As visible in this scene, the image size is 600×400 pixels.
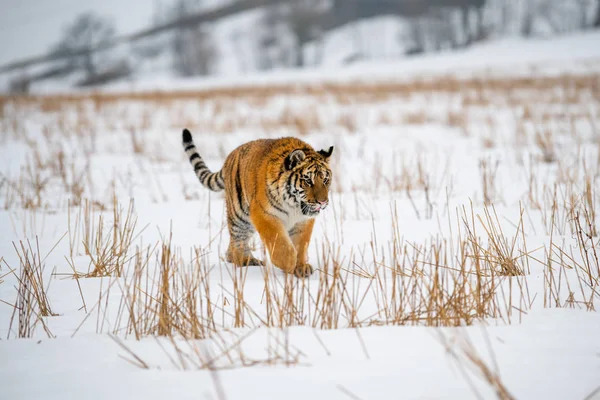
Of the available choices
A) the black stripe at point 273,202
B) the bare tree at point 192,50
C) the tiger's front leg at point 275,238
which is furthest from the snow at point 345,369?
the bare tree at point 192,50

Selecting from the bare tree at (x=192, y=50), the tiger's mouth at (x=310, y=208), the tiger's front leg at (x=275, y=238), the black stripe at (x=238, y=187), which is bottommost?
the tiger's front leg at (x=275, y=238)

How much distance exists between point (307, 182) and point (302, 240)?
21.6 inches

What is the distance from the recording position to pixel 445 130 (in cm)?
1264

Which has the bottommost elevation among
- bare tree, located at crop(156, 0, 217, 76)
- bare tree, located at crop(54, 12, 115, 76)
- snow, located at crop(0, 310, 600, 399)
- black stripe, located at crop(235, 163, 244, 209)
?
snow, located at crop(0, 310, 600, 399)

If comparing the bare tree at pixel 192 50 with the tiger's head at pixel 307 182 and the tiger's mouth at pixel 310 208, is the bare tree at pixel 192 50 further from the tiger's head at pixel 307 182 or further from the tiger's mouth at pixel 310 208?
the tiger's mouth at pixel 310 208

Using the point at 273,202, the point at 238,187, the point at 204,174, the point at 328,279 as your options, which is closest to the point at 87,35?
the point at 204,174

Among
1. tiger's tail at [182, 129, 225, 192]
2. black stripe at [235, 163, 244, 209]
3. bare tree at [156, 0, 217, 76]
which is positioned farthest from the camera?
bare tree at [156, 0, 217, 76]

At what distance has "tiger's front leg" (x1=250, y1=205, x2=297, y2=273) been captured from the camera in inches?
175

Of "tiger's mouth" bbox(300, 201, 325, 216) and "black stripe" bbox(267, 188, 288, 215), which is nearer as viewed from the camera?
"tiger's mouth" bbox(300, 201, 325, 216)

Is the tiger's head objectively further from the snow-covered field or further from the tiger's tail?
the tiger's tail

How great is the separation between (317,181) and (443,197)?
3129 mm

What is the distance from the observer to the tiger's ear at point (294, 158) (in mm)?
4488

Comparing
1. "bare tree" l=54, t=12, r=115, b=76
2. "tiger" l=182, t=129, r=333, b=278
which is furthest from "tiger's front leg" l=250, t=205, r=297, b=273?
"bare tree" l=54, t=12, r=115, b=76

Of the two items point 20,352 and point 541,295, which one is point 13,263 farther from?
point 541,295
